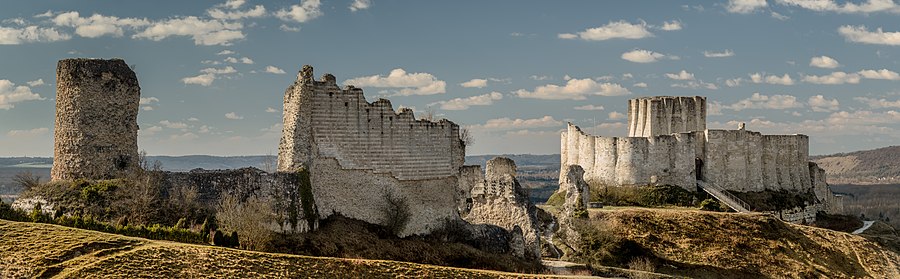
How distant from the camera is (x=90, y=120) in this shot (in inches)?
1262

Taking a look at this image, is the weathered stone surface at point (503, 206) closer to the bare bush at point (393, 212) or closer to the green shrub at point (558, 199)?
the bare bush at point (393, 212)

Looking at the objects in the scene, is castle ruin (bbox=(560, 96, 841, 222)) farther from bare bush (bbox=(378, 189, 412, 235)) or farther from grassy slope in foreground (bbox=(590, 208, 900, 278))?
bare bush (bbox=(378, 189, 412, 235))

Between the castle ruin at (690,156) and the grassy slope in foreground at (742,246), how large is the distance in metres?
5.83

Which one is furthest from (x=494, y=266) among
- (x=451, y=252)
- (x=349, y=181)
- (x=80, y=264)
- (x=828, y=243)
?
(x=828, y=243)

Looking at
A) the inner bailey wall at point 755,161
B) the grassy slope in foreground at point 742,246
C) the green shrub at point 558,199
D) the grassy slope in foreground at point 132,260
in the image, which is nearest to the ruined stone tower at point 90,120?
the grassy slope in foreground at point 132,260

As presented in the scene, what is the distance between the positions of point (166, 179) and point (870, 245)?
44650 millimetres

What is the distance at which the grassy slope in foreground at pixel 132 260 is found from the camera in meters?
26.3

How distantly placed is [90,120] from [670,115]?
48.6 metres

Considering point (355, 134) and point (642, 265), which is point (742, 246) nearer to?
point (642, 265)

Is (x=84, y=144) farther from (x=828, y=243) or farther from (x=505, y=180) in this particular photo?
(x=828, y=243)

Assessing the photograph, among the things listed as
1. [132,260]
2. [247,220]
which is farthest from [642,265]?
[132,260]

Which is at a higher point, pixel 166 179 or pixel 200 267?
pixel 166 179

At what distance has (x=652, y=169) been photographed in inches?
2512

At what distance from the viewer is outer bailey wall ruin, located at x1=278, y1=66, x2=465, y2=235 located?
111 ft
